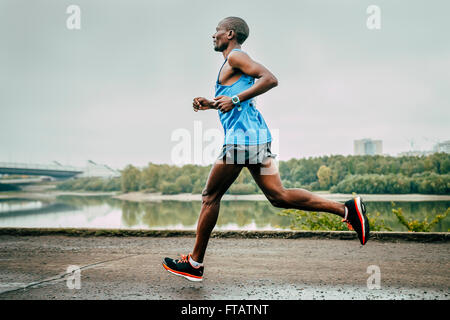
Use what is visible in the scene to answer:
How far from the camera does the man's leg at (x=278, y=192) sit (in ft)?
11.0

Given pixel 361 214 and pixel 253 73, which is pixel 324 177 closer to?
pixel 361 214

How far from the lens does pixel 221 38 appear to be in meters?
3.52

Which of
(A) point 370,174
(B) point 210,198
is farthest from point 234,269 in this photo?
(A) point 370,174

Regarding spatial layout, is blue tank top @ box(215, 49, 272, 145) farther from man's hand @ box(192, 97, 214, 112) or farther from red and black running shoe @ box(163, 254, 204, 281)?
red and black running shoe @ box(163, 254, 204, 281)

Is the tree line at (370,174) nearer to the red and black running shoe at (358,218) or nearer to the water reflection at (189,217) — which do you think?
the water reflection at (189,217)

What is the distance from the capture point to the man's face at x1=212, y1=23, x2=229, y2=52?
3508mm

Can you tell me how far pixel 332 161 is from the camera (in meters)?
17.6

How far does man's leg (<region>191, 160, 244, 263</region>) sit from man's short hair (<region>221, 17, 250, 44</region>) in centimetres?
113

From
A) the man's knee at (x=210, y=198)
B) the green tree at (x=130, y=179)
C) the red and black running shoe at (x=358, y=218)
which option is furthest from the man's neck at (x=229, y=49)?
the green tree at (x=130, y=179)
